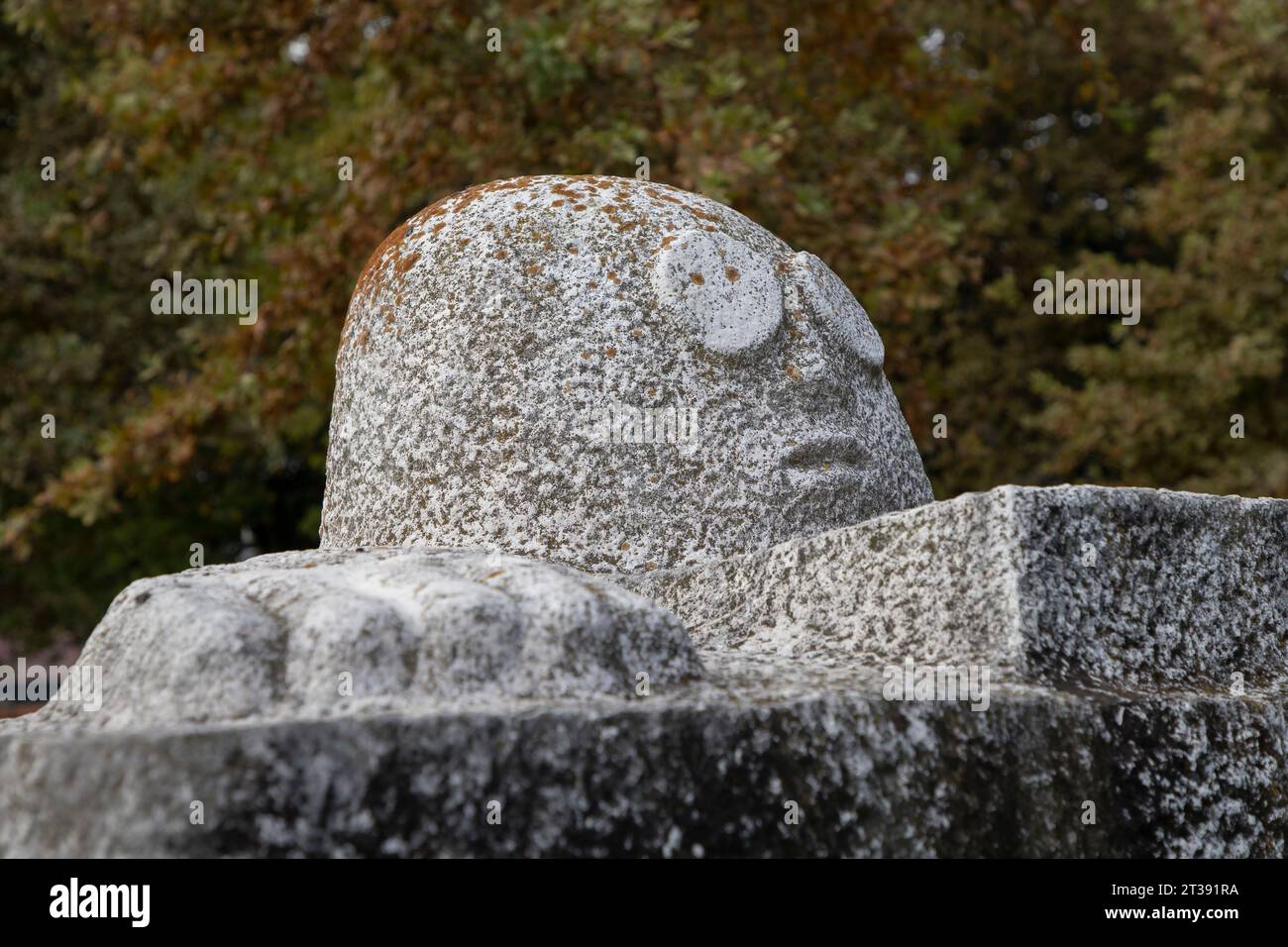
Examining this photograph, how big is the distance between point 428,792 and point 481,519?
1.10 m

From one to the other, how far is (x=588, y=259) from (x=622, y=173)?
4.17 metres

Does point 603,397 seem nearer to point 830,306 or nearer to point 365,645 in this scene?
point 830,306

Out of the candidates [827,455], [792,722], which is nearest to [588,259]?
[827,455]

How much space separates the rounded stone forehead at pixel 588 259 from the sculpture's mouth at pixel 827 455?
256mm

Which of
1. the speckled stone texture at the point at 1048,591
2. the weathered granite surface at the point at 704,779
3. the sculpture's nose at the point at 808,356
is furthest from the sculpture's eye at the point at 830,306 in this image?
the weathered granite surface at the point at 704,779

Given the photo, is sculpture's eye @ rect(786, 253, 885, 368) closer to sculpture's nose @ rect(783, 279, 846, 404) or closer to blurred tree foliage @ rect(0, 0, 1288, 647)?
sculpture's nose @ rect(783, 279, 846, 404)

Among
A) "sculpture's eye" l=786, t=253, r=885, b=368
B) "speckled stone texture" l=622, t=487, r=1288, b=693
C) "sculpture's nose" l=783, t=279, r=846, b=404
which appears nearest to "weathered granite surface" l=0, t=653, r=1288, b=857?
"speckled stone texture" l=622, t=487, r=1288, b=693

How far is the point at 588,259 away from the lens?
2768 mm

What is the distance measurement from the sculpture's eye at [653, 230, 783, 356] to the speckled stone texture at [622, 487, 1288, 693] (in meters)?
0.50

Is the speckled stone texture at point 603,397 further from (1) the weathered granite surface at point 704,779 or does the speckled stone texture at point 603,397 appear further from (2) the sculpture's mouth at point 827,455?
(1) the weathered granite surface at point 704,779

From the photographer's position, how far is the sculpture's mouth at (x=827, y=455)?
274 centimetres

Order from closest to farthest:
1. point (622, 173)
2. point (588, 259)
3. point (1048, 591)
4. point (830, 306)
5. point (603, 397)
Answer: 1. point (1048, 591)
2. point (603, 397)
3. point (588, 259)
4. point (830, 306)
5. point (622, 173)
